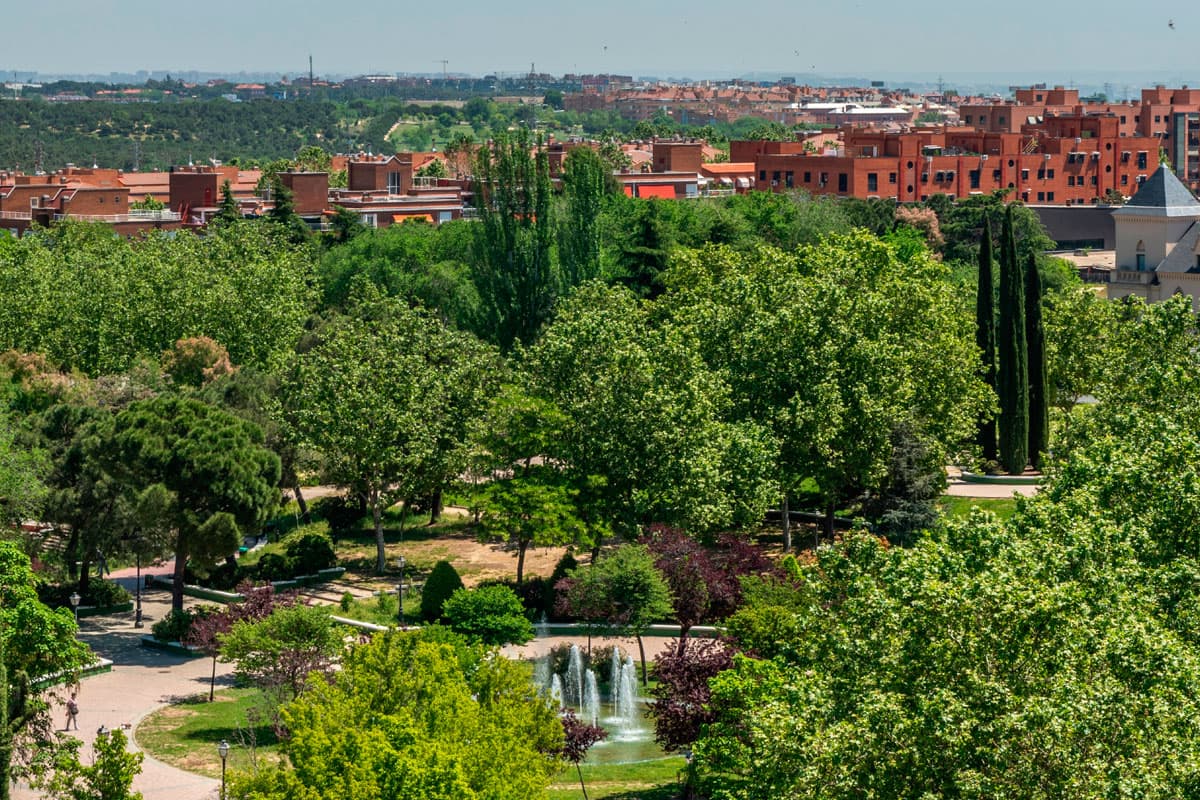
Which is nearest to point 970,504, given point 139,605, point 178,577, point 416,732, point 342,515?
point 342,515

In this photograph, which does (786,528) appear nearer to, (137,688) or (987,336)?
(987,336)

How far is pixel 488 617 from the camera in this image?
40.4 meters

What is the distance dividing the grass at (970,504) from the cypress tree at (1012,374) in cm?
407

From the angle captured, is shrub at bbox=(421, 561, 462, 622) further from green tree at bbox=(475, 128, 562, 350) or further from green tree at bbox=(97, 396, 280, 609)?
green tree at bbox=(475, 128, 562, 350)

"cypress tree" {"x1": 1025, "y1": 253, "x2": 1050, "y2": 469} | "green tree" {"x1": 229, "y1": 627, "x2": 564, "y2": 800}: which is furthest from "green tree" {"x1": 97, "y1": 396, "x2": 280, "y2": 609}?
"cypress tree" {"x1": 1025, "y1": 253, "x2": 1050, "y2": 469}

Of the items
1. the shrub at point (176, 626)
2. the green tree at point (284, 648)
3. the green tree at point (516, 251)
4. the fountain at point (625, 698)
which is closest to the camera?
the green tree at point (284, 648)

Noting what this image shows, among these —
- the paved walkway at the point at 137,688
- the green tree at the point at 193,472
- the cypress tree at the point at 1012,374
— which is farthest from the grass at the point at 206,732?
the cypress tree at the point at 1012,374

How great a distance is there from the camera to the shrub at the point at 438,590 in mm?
45000

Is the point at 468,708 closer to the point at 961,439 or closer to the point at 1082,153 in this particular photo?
the point at 961,439

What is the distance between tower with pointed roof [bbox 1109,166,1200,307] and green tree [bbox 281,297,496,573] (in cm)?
3409

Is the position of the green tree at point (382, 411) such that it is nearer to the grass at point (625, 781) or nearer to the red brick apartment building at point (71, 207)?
the grass at point (625, 781)

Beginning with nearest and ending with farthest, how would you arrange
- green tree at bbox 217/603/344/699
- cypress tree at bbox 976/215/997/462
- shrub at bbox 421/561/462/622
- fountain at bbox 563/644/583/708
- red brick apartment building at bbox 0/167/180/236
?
1. green tree at bbox 217/603/344/699
2. fountain at bbox 563/644/583/708
3. shrub at bbox 421/561/462/622
4. cypress tree at bbox 976/215/997/462
5. red brick apartment building at bbox 0/167/180/236

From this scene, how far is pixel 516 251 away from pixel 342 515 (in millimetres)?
15818

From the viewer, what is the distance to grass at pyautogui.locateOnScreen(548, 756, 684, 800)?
1346 inches
